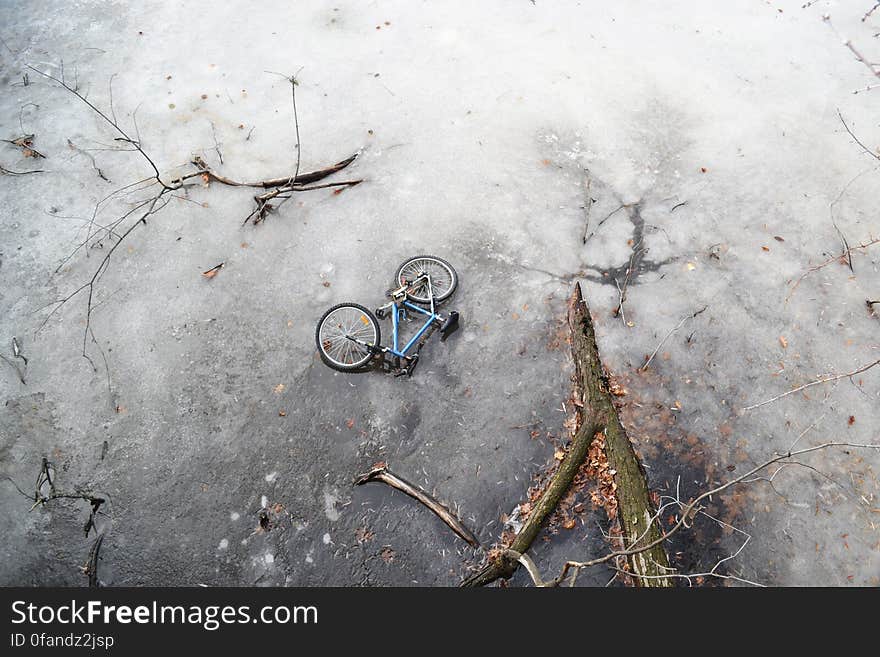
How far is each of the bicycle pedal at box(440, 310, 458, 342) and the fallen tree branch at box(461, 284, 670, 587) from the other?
3.90 ft

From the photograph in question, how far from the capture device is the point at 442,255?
564cm

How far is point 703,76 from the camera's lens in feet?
23.3

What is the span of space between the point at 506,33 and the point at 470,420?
5.63 metres

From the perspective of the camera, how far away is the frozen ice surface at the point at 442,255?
4477mm

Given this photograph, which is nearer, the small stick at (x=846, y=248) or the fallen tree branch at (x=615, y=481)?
the fallen tree branch at (x=615, y=481)

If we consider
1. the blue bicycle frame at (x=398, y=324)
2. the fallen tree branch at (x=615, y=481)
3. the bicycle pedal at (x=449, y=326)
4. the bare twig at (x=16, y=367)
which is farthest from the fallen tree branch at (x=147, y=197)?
the fallen tree branch at (x=615, y=481)

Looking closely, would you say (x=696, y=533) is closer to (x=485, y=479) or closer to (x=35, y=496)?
(x=485, y=479)

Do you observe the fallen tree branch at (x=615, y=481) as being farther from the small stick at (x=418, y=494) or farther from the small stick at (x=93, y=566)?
the small stick at (x=93, y=566)

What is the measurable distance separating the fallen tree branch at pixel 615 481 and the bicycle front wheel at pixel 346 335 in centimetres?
197

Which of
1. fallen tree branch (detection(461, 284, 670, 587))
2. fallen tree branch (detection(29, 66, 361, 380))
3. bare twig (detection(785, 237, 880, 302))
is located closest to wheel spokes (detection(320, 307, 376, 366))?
fallen tree branch (detection(29, 66, 361, 380))

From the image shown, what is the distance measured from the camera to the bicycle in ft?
16.3

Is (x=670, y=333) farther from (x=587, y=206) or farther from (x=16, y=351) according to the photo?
(x=16, y=351)

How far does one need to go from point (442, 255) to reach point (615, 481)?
279cm

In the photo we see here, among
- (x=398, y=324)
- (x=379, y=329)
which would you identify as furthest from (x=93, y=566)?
(x=398, y=324)
